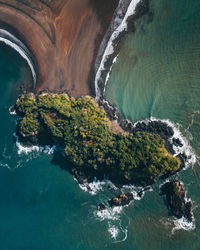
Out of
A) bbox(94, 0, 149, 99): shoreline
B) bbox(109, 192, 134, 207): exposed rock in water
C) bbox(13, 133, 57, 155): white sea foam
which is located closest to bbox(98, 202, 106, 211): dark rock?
bbox(109, 192, 134, 207): exposed rock in water

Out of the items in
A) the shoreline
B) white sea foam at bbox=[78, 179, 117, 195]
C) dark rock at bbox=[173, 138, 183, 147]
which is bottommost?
white sea foam at bbox=[78, 179, 117, 195]

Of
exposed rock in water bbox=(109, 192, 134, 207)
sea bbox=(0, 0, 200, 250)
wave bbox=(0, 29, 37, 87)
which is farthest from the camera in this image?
wave bbox=(0, 29, 37, 87)

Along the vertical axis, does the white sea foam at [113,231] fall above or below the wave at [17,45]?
below

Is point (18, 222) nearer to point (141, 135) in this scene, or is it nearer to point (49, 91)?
point (49, 91)

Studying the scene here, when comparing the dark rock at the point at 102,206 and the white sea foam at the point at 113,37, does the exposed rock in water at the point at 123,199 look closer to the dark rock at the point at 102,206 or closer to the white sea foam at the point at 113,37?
the dark rock at the point at 102,206

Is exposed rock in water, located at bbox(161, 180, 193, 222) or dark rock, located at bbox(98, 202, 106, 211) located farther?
dark rock, located at bbox(98, 202, 106, 211)

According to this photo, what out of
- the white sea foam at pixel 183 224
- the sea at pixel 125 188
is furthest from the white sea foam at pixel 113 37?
the white sea foam at pixel 183 224

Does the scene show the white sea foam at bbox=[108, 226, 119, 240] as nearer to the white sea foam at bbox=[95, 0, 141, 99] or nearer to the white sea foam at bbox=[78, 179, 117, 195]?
the white sea foam at bbox=[78, 179, 117, 195]

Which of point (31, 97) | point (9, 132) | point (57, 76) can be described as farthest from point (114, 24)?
point (9, 132)
